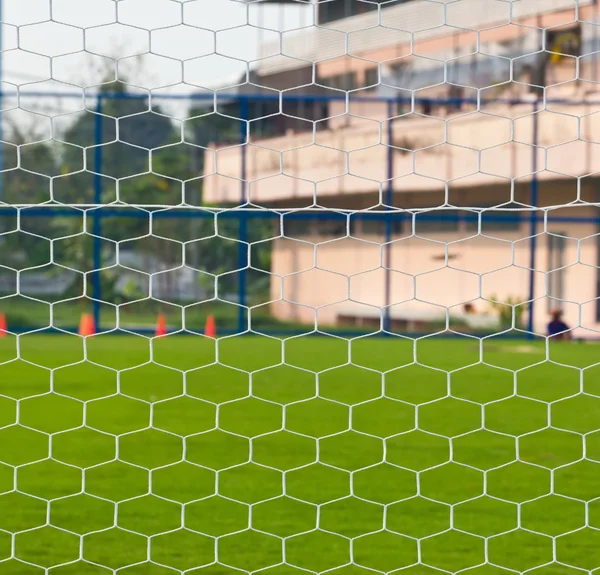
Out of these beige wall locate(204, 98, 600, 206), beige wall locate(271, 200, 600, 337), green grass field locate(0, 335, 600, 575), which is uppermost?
green grass field locate(0, 335, 600, 575)

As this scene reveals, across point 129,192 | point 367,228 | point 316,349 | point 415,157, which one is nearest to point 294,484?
point 316,349

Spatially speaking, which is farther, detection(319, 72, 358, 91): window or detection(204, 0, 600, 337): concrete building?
detection(319, 72, 358, 91): window

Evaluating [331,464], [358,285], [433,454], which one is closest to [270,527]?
[331,464]

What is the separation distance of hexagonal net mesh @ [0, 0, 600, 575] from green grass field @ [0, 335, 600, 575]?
0.01m

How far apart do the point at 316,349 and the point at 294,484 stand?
5.74 m

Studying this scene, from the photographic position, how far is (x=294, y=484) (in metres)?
3.16

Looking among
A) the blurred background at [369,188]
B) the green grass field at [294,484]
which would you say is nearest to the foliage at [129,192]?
the blurred background at [369,188]

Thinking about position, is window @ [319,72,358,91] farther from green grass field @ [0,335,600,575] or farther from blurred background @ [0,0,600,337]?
green grass field @ [0,335,600,575]

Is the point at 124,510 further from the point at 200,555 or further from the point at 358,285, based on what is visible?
the point at 358,285

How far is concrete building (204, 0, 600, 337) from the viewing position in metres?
12.6

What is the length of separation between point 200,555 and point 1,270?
50.7 ft

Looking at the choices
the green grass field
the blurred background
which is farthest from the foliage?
the green grass field

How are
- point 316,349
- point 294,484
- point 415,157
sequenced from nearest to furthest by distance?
point 294,484 < point 316,349 < point 415,157

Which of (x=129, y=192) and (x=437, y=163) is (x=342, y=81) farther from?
(x=129, y=192)
